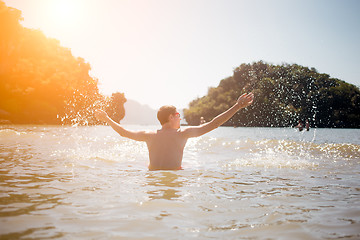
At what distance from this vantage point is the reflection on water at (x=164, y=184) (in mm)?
4570

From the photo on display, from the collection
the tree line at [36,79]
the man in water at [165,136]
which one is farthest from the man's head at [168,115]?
the tree line at [36,79]

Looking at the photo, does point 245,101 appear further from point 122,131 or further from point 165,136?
point 122,131

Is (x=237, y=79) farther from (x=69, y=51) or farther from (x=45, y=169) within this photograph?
(x=45, y=169)

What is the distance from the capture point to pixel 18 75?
5475cm

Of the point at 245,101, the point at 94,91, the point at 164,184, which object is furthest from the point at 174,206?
the point at 94,91

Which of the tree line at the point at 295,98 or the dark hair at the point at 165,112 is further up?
the tree line at the point at 295,98

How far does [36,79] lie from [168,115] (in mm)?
58565

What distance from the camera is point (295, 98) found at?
89.2m

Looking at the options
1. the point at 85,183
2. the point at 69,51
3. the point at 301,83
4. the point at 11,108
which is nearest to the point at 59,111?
the point at 11,108

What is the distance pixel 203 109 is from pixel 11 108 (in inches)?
2583

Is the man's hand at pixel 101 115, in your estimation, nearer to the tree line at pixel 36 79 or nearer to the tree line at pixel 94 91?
the tree line at pixel 94 91

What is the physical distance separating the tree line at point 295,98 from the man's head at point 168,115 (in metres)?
83.7

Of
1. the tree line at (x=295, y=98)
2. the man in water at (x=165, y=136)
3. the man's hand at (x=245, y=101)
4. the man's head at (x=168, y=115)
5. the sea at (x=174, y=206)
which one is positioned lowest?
the sea at (x=174, y=206)

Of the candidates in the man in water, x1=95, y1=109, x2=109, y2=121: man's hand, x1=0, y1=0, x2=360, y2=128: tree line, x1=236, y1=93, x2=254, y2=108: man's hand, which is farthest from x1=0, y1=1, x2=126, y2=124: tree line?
x1=236, y1=93, x2=254, y2=108: man's hand
